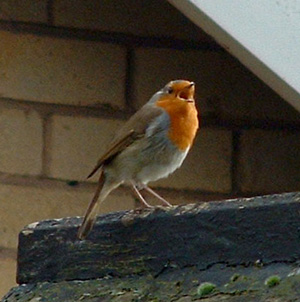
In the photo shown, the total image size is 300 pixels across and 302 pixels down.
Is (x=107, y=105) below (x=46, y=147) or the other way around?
the other way around

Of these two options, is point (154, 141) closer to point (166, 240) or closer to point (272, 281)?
point (166, 240)

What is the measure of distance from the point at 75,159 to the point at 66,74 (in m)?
0.30

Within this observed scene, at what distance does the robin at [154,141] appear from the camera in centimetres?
369

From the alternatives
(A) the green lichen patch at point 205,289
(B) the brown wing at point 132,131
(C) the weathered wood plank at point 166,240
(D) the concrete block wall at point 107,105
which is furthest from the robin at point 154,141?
(A) the green lichen patch at point 205,289

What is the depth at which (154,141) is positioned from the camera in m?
3.76

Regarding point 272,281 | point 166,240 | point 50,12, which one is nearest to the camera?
point 272,281

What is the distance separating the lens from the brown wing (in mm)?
3682

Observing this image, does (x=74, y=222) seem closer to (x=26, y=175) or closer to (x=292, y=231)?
(x=292, y=231)

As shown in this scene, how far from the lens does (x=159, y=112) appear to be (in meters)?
3.80

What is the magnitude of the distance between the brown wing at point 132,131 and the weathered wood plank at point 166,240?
1.49 meters

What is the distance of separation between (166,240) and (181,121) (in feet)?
6.09

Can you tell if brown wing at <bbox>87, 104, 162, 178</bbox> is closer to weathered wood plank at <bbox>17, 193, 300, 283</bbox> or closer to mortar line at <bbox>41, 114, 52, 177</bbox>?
mortar line at <bbox>41, 114, 52, 177</bbox>

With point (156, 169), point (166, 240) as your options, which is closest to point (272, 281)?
point (166, 240)

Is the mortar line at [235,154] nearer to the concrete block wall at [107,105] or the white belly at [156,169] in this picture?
the concrete block wall at [107,105]
